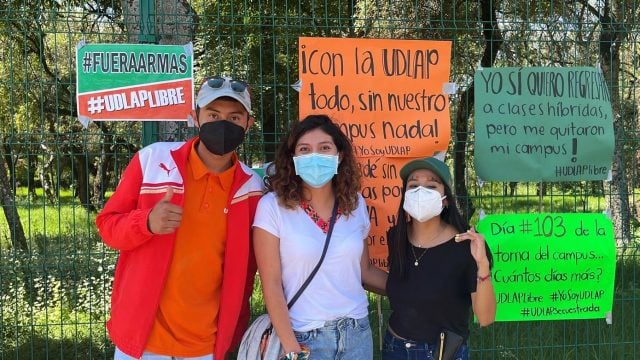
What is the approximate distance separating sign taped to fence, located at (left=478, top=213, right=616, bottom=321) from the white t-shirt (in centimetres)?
173

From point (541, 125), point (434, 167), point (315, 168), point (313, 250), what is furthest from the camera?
point (541, 125)

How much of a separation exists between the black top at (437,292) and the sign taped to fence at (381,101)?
1.07m

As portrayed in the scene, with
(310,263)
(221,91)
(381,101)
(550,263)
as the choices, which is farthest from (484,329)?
(221,91)

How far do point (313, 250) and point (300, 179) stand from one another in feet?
1.28

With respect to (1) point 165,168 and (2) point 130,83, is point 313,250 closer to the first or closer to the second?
(1) point 165,168

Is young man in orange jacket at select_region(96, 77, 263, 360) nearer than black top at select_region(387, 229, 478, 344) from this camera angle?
Yes

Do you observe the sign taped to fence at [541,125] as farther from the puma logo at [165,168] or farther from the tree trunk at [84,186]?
the tree trunk at [84,186]

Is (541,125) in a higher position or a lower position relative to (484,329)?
higher

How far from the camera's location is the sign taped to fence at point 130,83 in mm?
3711

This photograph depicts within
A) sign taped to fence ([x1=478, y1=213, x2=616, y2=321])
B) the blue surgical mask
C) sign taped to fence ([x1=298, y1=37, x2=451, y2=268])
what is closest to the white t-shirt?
the blue surgical mask

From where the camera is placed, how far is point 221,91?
291 centimetres

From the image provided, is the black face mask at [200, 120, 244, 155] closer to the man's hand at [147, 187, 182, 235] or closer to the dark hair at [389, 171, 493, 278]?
the man's hand at [147, 187, 182, 235]

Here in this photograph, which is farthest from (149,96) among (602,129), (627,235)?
(627,235)

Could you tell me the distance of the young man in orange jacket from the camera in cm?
279
